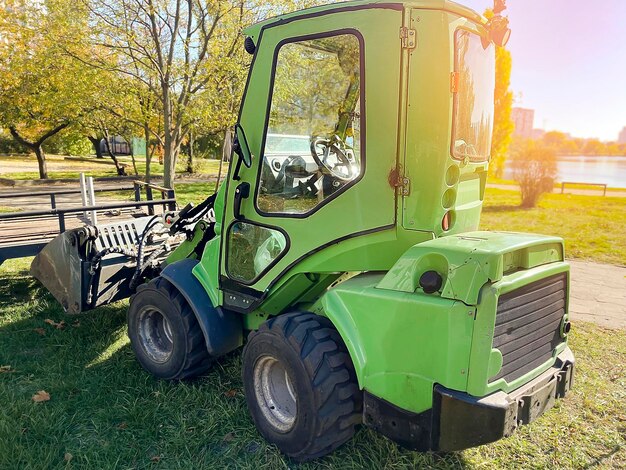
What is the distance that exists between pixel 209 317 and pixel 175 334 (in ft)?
1.18

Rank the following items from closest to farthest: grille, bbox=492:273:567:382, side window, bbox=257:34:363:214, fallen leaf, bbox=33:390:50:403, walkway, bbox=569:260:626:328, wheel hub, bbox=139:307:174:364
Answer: grille, bbox=492:273:567:382 < side window, bbox=257:34:363:214 < fallen leaf, bbox=33:390:50:403 < wheel hub, bbox=139:307:174:364 < walkway, bbox=569:260:626:328

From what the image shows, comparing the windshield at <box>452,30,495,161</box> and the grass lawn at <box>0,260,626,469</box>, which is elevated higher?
the windshield at <box>452,30,495,161</box>

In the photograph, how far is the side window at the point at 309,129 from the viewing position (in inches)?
113

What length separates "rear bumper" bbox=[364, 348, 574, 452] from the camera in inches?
88.3

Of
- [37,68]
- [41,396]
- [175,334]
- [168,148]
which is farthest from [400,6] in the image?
[37,68]

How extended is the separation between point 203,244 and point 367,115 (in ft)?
6.35

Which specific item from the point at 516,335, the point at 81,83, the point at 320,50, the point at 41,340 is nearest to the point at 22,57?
the point at 81,83

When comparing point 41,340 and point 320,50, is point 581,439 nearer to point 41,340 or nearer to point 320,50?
point 320,50

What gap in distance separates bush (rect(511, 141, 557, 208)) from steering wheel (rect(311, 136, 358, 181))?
13063mm

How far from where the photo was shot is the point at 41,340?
4.61m

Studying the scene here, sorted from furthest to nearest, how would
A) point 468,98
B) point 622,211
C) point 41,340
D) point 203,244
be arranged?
1. point 622,211
2. point 41,340
3. point 203,244
4. point 468,98

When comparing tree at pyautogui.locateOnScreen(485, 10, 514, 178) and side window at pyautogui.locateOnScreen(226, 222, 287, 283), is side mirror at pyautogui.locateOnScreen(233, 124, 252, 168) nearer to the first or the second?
side window at pyautogui.locateOnScreen(226, 222, 287, 283)

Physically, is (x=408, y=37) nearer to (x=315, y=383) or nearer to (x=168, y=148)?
(x=315, y=383)

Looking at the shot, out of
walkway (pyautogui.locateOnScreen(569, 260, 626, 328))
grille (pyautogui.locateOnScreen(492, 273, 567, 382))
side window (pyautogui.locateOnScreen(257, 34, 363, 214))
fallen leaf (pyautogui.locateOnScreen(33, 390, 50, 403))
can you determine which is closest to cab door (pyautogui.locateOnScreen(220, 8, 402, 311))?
side window (pyautogui.locateOnScreen(257, 34, 363, 214))
